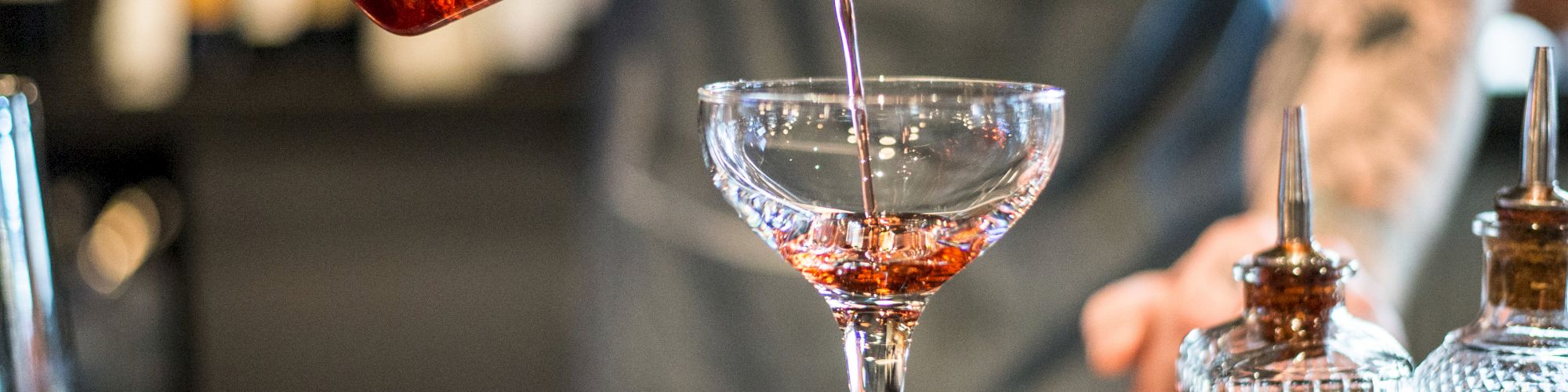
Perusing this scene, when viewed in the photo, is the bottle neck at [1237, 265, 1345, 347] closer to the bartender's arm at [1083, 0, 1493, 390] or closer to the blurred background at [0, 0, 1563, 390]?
the bartender's arm at [1083, 0, 1493, 390]

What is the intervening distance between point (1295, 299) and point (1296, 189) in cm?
3

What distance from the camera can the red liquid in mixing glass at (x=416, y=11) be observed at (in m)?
0.42

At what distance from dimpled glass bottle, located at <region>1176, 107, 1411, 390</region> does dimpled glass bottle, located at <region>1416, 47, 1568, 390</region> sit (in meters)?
0.01

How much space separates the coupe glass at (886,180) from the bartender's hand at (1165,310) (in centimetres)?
15

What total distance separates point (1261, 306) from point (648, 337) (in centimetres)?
92

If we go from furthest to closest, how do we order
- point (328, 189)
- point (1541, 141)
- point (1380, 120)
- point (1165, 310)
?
1. point (328, 189)
2. point (1380, 120)
3. point (1165, 310)
4. point (1541, 141)

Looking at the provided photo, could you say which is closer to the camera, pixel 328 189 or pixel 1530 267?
pixel 1530 267

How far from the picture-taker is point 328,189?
7.82 feet

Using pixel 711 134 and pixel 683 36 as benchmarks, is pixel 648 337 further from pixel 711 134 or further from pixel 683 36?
pixel 711 134

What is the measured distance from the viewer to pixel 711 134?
405mm

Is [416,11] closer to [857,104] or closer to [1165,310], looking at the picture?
[857,104]

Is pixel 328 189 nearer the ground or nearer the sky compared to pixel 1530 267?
nearer the ground

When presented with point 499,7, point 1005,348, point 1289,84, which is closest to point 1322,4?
point 1289,84

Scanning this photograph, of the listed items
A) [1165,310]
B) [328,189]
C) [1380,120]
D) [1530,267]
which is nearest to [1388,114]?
[1380,120]
